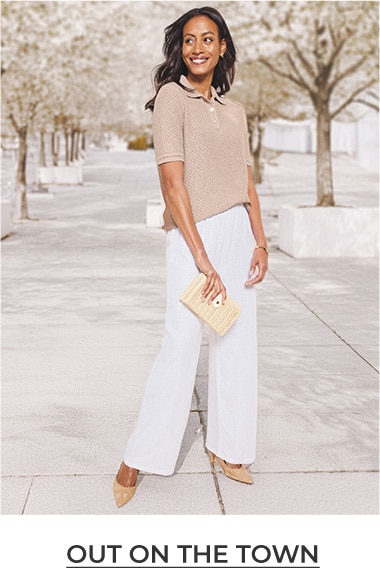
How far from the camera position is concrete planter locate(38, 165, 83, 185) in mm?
32406

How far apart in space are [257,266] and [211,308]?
325mm

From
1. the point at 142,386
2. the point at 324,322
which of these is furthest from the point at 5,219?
the point at 142,386

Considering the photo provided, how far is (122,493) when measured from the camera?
141 inches

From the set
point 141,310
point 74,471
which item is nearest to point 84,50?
point 141,310

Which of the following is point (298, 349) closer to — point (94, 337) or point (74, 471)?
point (94, 337)

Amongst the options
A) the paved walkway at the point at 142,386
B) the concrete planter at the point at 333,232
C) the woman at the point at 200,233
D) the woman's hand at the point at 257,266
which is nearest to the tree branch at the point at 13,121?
the paved walkway at the point at 142,386

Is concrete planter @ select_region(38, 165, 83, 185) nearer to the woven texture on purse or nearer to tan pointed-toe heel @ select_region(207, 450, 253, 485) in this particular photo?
tan pointed-toe heel @ select_region(207, 450, 253, 485)

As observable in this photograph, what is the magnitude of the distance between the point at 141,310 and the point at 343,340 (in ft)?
7.13

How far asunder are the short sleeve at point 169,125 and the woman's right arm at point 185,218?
40 millimetres

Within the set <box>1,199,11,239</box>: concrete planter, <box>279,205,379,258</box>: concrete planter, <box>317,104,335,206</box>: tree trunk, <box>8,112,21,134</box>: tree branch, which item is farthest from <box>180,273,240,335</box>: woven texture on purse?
<box>8,112,21,134</box>: tree branch

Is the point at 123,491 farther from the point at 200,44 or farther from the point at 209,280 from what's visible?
the point at 200,44

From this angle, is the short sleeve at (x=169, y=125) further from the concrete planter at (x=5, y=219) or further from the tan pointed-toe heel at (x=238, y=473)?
the concrete planter at (x=5, y=219)

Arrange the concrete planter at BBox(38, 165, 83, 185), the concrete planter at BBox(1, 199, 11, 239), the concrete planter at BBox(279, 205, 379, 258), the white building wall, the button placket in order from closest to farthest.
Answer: the button placket, the concrete planter at BBox(279, 205, 379, 258), the concrete planter at BBox(1, 199, 11, 239), the concrete planter at BBox(38, 165, 83, 185), the white building wall

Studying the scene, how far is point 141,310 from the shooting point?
802 cm
